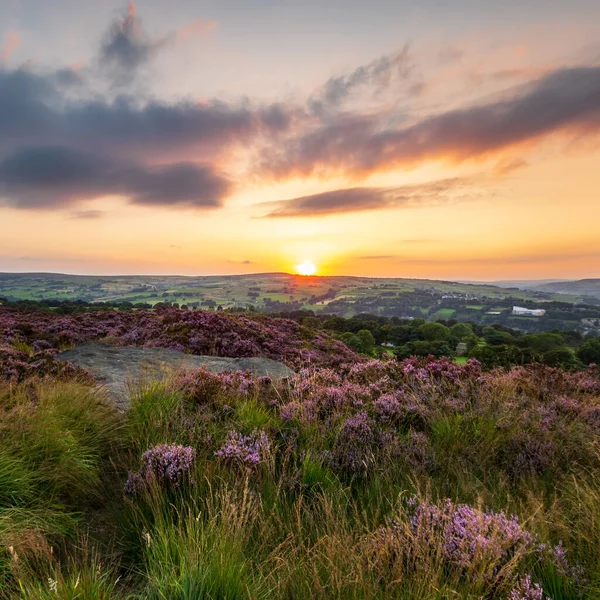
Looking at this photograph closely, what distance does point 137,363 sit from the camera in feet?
37.9

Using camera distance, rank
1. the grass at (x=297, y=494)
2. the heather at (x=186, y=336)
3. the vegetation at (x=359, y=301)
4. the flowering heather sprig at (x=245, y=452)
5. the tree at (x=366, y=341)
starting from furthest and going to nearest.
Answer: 1. the vegetation at (x=359, y=301)
2. the tree at (x=366, y=341)
3. the heather at (x=186, y=336)
4. the flowering heather sprig at (x=245, y=452)
5. the grass at (x=297, y=494)

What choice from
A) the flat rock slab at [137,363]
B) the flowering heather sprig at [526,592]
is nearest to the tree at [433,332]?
the flat rock slab at [137,363]

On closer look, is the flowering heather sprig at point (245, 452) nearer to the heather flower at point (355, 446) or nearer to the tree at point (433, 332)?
the heather flower at point (355, 446)

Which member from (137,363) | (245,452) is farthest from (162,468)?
(137,363)

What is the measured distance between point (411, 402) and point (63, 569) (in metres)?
5.64

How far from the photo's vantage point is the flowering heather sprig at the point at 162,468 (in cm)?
361

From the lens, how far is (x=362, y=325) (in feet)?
160

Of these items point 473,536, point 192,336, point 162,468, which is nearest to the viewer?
point 473,536

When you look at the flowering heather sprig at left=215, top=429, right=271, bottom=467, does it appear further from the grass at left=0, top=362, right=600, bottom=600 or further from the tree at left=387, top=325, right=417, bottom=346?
the tree at left=387, top=325, right=417, bottom=346

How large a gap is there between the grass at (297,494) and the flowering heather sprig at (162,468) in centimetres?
4

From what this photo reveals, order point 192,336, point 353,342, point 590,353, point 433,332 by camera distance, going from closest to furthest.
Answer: point 192,336, point 590,353, point 353,342, point 433,332

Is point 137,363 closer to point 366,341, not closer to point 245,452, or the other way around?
point 245,452

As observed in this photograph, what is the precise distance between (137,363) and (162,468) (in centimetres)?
882

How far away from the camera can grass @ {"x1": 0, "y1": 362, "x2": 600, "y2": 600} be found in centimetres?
242
